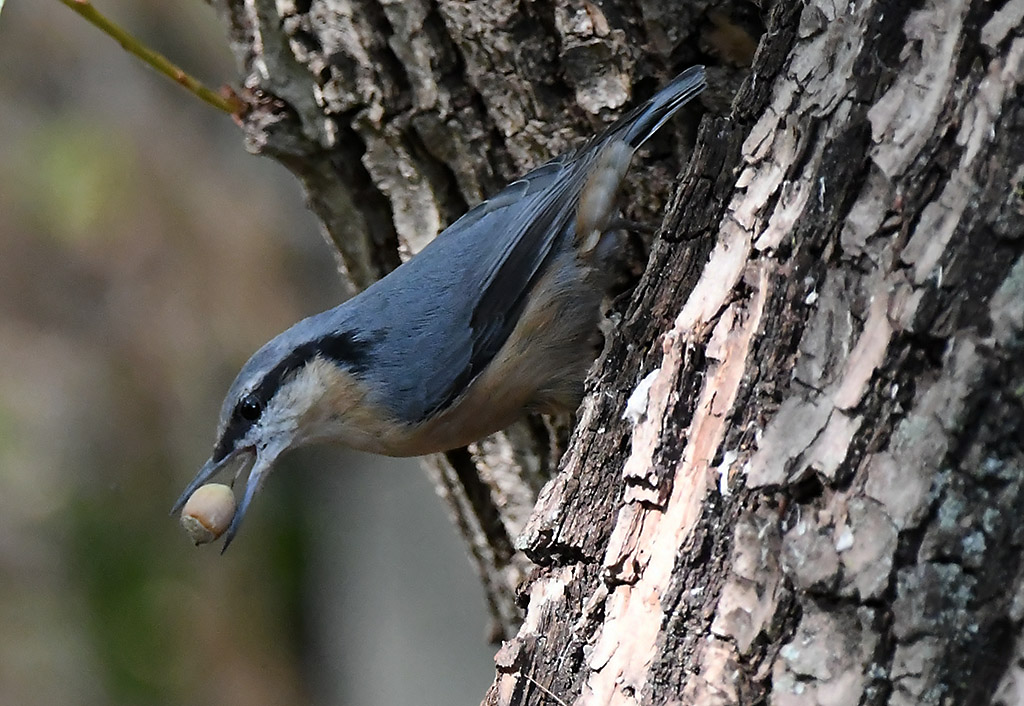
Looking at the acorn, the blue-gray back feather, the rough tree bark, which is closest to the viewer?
the rough tree bark

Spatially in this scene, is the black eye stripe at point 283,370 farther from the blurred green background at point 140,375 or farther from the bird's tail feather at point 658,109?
the blurred green background at point 140,375

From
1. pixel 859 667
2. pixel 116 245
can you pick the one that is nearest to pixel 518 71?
pixel 859 667

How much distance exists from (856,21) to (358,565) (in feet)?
14.8

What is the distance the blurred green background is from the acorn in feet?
8.11

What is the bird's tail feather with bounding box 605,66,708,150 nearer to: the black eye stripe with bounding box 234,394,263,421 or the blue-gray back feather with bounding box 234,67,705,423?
the blue-gray back feather with bounding box 234,67,705,423

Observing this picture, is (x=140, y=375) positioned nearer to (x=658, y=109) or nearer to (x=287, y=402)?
(x=287, y=402)

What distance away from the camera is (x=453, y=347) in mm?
2656

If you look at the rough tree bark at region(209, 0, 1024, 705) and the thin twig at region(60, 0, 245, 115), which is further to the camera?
the thin twig at region(60, 0, 245, 115)

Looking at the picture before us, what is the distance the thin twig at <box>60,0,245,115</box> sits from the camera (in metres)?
2.33

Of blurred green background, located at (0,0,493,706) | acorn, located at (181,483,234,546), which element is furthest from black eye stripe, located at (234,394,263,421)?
blurred green background, located at (0,0,493,706)

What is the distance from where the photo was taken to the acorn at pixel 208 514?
98.2 inches

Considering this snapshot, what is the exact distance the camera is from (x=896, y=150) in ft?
4.79

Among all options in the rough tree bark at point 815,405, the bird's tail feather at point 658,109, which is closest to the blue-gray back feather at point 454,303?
the bird's tail feather at point 658,109

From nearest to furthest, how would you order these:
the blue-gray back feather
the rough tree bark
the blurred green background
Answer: the rough tree bark
the blue-gray back feather
the blurred green background
